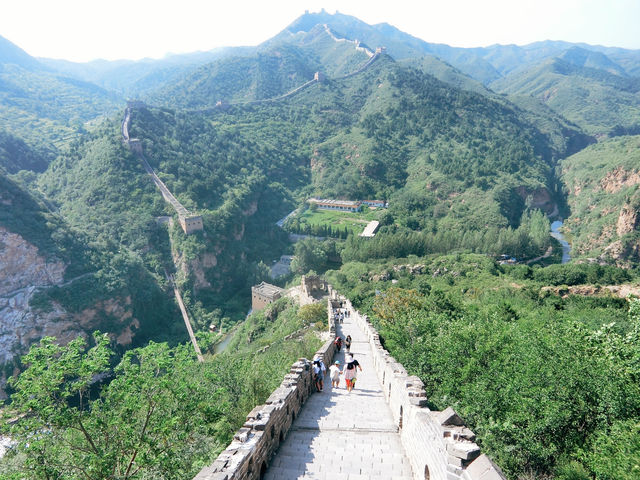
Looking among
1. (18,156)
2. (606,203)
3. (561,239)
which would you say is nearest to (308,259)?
(561,239)

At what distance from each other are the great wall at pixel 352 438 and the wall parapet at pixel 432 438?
0.02 metres

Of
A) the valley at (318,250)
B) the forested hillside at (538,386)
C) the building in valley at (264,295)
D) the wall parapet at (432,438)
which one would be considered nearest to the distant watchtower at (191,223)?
the valley at (318,250)

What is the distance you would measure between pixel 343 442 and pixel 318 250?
6586cm

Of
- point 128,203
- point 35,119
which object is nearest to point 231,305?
point 128,203

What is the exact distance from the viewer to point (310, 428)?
12188mm

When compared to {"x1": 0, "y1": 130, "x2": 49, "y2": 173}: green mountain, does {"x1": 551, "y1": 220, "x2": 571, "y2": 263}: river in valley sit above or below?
below

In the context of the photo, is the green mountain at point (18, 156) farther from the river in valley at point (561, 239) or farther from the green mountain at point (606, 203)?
the green mountain at point (606, 203)

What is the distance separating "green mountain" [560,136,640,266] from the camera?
73.8 meters

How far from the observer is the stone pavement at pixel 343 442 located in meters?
9.50

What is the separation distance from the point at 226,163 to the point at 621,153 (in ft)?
365

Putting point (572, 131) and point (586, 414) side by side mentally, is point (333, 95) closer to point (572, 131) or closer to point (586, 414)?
point (572, 131)

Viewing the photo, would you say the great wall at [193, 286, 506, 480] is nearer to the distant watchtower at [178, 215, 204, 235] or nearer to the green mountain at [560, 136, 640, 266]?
the distant watchtower at [178, 215, 204, 235]

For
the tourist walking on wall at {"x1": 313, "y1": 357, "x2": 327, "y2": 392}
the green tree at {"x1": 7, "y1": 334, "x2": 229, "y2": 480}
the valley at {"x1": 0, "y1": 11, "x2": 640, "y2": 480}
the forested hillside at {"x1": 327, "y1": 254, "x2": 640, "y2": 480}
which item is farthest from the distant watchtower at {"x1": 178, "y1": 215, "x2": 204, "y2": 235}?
the tourist walking on wall at {"x1": 313, "y1": 357, "x2": 327, "y2": 392}

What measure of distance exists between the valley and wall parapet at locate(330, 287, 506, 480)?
2.52 meters
